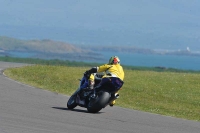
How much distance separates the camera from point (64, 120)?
17.1m

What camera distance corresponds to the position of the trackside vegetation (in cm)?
2593

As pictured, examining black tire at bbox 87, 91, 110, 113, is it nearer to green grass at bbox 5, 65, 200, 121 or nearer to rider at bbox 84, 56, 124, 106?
rider at bbox 84, 56, 124, 106

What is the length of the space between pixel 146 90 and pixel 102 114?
1276 centimetres

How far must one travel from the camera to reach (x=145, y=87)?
33.9 metres

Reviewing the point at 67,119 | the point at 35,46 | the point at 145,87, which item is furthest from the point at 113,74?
the point at 35,46

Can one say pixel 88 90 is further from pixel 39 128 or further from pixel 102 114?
pixel 39 128

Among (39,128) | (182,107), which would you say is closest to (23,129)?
(39,128)

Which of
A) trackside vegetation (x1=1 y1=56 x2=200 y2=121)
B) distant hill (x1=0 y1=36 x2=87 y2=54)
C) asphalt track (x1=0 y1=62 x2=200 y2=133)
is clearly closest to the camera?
asphalt track (x1=0 y1=62 x2=200 y2=133)

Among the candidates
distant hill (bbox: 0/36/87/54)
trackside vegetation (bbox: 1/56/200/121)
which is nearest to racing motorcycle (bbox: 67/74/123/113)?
trackside vegetation (bbox: 1/56/200/121)

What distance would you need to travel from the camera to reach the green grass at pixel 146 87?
26.0 metres

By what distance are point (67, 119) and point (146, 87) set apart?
16704mm

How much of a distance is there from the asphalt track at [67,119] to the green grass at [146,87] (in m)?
2.55

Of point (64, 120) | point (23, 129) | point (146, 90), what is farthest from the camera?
point (146, 90)

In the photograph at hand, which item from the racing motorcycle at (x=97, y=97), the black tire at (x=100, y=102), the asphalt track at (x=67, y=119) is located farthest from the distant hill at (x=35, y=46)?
the black tire at (x=100, y=102)
